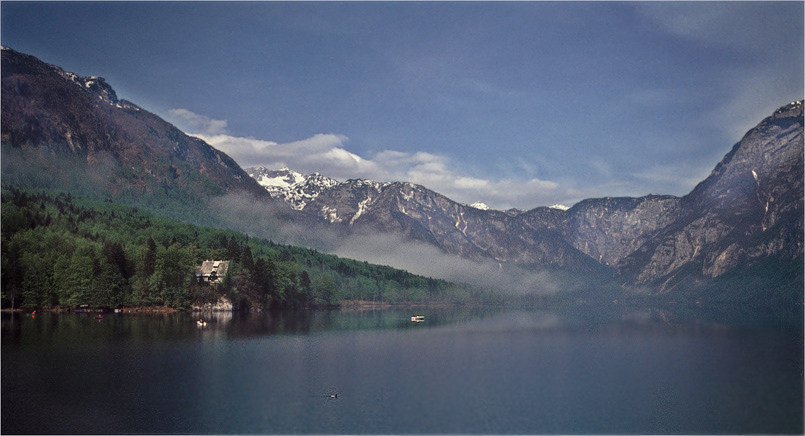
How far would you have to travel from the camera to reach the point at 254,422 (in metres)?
52.6

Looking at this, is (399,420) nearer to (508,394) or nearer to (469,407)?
(469,407)

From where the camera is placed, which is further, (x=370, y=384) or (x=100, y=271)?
(x=100, y=271)

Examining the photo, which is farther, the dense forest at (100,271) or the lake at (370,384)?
the dense forest at (100,271)

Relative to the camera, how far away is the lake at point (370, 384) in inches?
2109

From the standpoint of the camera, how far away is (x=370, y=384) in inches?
2749

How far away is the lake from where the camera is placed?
53.6m

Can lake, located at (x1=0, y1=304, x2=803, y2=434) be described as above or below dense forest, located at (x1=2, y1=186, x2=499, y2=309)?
below

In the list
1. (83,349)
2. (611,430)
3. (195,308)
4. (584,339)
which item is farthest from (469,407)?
(195,308)

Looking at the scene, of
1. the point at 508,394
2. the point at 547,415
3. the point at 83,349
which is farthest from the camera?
the point at 83,349

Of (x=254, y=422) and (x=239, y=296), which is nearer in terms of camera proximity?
(x=254, y=422)

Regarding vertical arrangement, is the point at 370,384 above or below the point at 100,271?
below

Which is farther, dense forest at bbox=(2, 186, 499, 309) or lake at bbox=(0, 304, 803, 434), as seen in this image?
dense forest at bbox=(2, 186, 499, 309)

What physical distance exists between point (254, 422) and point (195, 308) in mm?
127485

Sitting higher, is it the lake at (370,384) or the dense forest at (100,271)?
the dense forest at (100,271)
